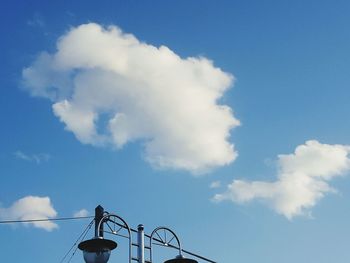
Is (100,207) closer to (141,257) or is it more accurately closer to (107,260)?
(141,257)

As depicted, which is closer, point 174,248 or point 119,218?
point 119,218

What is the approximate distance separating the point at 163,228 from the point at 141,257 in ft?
10.1

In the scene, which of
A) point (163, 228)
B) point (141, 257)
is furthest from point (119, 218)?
point (141, 257)

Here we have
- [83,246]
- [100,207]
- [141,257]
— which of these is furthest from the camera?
[100,207]

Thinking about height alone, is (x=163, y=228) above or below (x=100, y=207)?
below

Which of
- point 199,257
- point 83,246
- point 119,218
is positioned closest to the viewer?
point 83,246

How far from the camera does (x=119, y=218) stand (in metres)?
14.8

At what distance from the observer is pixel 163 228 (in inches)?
606

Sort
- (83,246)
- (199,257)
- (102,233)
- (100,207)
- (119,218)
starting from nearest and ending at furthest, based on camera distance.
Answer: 1. (83,246)
2. (119,218)
3. (102,233)
4. (100,207)
5. (199,257)

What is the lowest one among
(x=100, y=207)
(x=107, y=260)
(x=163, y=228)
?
(x=107, y=260)

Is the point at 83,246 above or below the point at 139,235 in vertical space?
below

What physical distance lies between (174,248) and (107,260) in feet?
25.6

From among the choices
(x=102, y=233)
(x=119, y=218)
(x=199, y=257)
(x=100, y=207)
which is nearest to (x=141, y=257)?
(x=119, y=218)

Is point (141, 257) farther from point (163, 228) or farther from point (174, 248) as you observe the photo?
point (174, 248)
